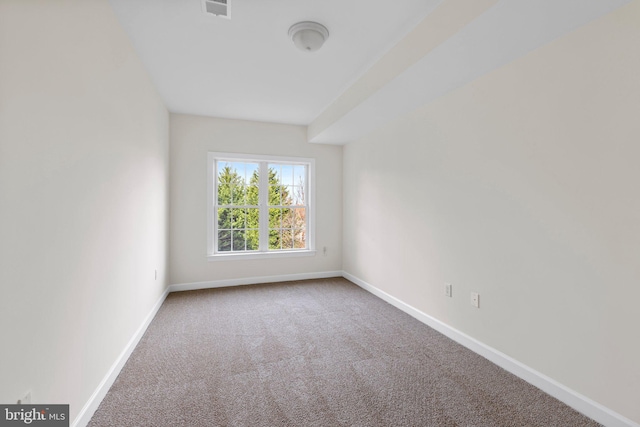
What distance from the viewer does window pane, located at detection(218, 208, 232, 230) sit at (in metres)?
4.37

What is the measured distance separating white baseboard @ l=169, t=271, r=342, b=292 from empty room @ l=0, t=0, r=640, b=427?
Answer: 62 cm

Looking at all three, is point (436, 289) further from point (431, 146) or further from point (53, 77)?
point (53, 77)

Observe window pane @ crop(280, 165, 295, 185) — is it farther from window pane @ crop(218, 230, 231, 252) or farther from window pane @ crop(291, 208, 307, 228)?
window pane @ crop(218, 230, 231, 252)

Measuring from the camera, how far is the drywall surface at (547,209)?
152 centimetres

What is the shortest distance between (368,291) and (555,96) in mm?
2976

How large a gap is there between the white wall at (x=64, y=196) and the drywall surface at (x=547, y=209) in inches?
104

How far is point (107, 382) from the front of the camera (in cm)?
186

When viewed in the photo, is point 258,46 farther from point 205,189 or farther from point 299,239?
point 299,239

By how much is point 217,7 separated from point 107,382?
2.48 metres

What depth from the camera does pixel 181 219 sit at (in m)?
4.06

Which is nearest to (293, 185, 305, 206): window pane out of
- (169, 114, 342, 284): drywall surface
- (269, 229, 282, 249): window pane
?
(169, 114, 342, 284): drywall surface

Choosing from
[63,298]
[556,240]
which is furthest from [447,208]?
[63,298]

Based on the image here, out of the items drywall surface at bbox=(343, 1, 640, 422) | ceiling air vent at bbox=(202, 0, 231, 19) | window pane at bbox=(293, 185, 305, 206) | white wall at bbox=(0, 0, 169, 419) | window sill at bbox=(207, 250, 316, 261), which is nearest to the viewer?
white wall at bbox=(0, 0, 169, 419)

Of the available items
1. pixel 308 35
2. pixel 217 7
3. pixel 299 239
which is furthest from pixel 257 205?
pixel 217 7
